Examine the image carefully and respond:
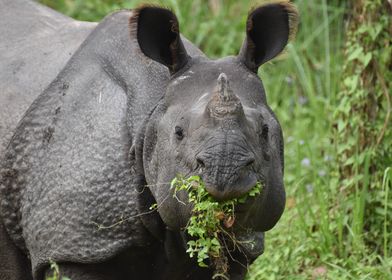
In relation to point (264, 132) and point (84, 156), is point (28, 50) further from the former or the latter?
point (264, 132)

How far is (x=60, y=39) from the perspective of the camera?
605cm

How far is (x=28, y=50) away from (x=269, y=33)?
1.41m

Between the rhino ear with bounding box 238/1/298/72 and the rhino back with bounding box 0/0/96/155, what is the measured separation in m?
1.07

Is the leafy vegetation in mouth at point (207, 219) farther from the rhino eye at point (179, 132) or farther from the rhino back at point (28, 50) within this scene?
the rhino back at point (28, 50)

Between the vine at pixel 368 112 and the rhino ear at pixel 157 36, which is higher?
the rhino ear at pixel 157 36


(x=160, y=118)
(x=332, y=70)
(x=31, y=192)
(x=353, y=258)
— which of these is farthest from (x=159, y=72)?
(x=332, y=70)

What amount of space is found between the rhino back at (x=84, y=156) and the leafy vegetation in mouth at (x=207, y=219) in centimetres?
43

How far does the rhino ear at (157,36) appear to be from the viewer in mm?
5160

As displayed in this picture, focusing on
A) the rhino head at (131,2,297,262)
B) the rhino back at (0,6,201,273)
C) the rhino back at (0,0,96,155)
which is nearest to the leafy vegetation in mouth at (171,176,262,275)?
the rhino head at (131,2,297,262)

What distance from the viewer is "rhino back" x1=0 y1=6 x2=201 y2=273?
5.16 meters

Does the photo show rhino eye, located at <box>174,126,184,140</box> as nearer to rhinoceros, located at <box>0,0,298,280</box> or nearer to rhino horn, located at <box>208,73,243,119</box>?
rhinoceros, located at <box>0,0,298,280</box>

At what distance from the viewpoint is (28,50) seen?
600cm

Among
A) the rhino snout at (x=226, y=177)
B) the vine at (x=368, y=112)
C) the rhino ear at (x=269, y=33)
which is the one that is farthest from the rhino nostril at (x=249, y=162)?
the vine at (x=368, y=112)

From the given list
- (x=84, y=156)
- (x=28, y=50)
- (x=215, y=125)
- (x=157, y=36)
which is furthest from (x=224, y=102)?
(x=28, y=50)
